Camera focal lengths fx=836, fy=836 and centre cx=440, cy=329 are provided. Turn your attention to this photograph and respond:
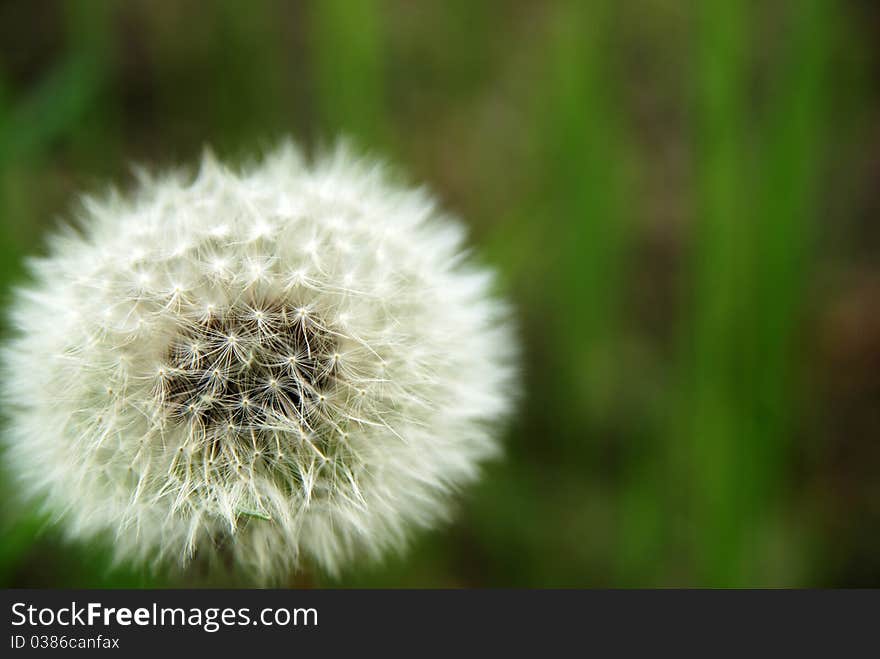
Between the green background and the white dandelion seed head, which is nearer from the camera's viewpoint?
the white dandelion seed head

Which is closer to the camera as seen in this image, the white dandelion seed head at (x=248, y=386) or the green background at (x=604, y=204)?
the white dandelion seed head at (x=248, y=386)

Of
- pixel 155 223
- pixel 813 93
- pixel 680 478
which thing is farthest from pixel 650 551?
pixel 155 223

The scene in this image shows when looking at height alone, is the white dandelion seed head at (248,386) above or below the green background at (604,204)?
below

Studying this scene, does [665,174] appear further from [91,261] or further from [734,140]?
[91,261]

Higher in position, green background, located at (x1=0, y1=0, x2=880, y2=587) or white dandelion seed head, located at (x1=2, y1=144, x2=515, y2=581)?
green background, located at (x1=0, y1=0, x2=880, y2=587)
